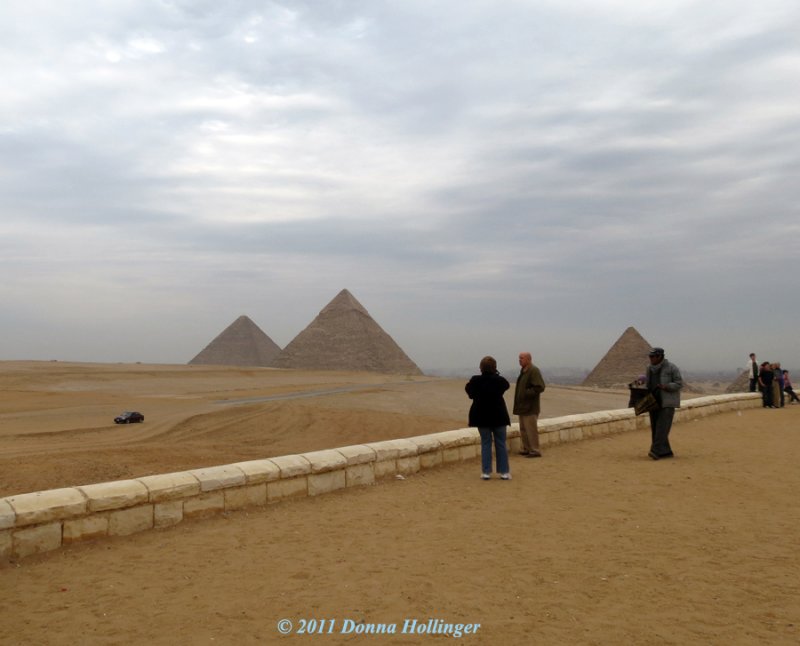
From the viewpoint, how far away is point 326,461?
648cm

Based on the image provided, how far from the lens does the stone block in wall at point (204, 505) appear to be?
5.38 m

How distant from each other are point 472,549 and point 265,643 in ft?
6.08

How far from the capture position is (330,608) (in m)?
3.63

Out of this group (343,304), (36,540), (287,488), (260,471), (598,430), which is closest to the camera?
(36,540)

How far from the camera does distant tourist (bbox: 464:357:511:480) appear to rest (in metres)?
7.23

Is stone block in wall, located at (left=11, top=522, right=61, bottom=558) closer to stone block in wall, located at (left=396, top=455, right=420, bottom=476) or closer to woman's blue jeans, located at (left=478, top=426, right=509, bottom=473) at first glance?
stone block in wall, located at (left=396, top=455, right=420, bottom=476)

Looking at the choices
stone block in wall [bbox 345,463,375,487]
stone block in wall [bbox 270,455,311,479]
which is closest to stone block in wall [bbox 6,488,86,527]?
stone block in wall [bbox 270,455,311,479]

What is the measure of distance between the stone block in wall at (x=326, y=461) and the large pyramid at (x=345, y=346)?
56.0 m

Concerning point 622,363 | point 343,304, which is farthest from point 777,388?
point 343,304

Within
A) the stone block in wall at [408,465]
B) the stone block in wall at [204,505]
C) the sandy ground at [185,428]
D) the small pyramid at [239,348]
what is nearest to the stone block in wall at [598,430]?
the stone block in wall at [408,465]

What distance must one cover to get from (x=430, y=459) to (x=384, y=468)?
2.81 ft

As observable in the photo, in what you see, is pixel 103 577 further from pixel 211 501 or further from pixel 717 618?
pixel 717 618

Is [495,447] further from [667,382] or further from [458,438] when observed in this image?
[667,382]

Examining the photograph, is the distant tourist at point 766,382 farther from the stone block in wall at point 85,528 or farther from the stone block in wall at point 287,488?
the stone block in wall at point 85,528
